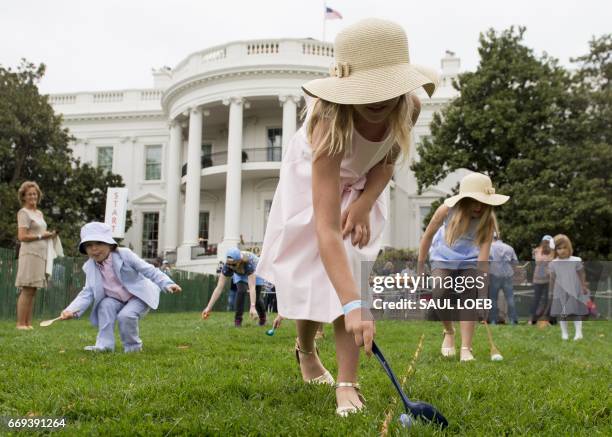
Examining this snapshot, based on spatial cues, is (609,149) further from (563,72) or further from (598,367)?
(598,367)

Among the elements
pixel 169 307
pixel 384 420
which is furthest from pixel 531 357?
pixel 169 307

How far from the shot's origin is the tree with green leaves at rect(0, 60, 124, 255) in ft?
98.2

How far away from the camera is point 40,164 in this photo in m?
31.3

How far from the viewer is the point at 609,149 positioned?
24188mm

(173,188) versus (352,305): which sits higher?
(173,188)

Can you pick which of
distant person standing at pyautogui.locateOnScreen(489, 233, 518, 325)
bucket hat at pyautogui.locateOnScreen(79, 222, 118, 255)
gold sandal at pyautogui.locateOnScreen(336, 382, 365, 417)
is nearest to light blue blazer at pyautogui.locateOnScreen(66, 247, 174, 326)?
bucket hat at pyautogui.locateOnScreen(79, 222, 118, 255)

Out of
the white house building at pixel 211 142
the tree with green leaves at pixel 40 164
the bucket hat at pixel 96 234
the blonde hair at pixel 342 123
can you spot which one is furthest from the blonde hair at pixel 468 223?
the tree with green leaves at pixel 40 164

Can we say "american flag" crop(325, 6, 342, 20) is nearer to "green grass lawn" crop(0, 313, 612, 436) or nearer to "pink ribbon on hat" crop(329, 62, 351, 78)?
"green grass lawn" crop(0, 313, 612, 436)

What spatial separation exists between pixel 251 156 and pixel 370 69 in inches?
1347

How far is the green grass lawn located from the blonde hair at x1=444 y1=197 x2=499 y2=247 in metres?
1.12

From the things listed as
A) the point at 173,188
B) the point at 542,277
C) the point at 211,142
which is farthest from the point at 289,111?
the point at 542,277

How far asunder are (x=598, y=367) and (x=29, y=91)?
30639 millimetres

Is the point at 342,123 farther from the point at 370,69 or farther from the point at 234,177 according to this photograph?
the point at 234,177

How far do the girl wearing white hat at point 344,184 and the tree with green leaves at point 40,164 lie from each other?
27.9 metres
